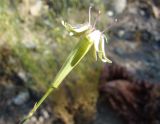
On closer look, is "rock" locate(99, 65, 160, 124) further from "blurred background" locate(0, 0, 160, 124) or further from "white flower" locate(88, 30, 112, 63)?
"white flower" locate(88, 30, 112, 63)

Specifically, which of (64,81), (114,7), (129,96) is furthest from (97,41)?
(114,7)

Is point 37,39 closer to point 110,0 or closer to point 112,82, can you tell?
point 112,82

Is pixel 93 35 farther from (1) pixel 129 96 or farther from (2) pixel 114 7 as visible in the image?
(2) pixel 114 7

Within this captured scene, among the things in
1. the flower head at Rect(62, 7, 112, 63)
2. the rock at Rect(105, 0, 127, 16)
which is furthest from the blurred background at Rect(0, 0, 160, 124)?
the flower head at Rect(62, 7, 112, 63)

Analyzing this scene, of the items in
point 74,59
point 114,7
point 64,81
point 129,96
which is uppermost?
point 74,59

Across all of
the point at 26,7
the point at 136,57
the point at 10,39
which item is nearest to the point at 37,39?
the point at 10,39

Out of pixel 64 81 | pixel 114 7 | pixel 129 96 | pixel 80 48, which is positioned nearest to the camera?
pixel 80 48

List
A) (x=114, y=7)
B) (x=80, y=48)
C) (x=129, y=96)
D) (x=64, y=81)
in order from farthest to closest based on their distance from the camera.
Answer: (x=114, y=7) < (x=129, y=96) < (x=64, y=81) < (x=80, y=48)

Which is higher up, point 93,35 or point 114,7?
point 93,35
